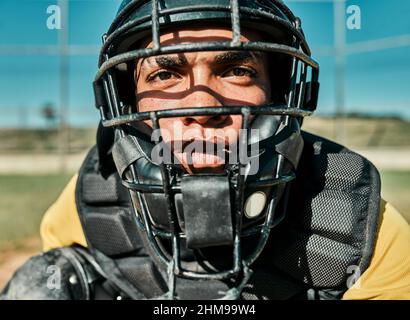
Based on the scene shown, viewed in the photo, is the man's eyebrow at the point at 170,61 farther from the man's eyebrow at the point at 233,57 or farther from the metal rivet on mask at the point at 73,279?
the metal rivet on mask at the point at 73,279

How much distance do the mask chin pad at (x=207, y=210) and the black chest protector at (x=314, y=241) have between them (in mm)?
454

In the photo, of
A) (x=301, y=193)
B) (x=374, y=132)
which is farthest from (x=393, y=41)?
(x=301, y=193)

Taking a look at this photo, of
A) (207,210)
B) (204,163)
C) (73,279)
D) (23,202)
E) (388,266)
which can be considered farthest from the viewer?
(23,202)

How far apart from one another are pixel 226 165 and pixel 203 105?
200mm

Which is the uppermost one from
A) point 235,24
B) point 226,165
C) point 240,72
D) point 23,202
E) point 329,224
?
point 235,24

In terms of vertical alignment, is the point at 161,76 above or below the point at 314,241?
above

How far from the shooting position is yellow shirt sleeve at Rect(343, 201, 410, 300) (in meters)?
1.64

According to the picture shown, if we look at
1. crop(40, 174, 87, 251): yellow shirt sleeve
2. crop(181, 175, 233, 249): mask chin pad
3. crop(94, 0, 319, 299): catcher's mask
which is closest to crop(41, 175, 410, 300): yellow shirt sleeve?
crop(94, 0, 319, 299): catcher's mask

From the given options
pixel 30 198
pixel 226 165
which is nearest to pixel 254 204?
pixel 226 165

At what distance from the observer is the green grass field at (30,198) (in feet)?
17.0

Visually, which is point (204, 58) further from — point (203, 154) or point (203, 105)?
point (203, 154)

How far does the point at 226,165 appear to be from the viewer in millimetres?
1453

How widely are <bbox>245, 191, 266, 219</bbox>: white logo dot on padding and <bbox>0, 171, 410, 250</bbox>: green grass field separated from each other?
3551 mm
